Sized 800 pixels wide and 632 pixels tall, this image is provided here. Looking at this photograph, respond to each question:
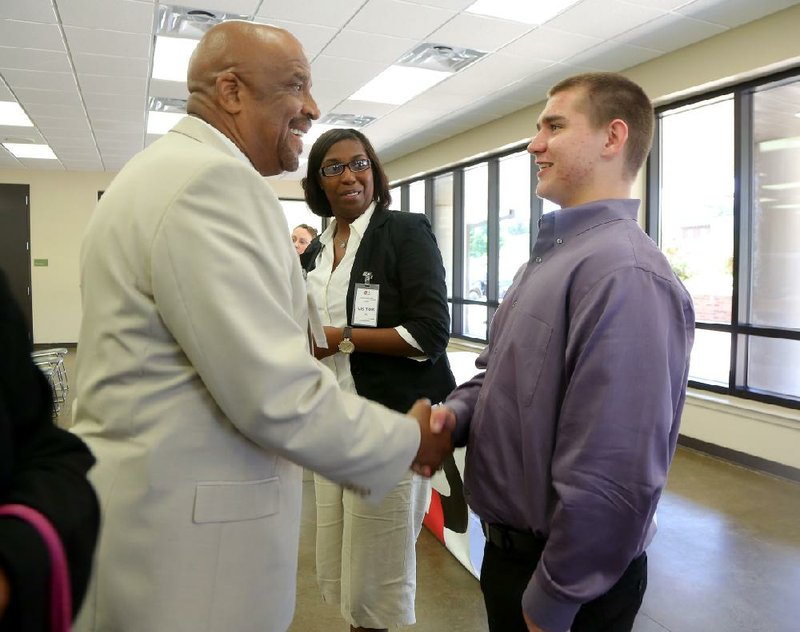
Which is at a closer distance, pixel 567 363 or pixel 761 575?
pixel 567 363

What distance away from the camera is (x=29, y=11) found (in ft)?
14.4

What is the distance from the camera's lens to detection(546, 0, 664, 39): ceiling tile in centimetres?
433

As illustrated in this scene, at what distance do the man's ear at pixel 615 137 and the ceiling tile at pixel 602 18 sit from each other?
356 cm

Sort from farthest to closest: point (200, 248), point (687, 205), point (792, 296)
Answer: point (687, 205) < point (792, 296) < point (200, 248)

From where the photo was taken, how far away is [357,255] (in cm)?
194

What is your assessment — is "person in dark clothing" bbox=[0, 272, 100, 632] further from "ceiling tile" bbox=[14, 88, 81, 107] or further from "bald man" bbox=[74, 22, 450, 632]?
"ceiling tile" bbox=[14, 88, 81, 107]

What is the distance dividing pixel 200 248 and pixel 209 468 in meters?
0.33

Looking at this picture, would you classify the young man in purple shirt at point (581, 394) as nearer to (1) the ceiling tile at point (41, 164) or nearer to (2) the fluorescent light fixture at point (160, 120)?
(2) the fluorescent light fixture at point (160, 120)

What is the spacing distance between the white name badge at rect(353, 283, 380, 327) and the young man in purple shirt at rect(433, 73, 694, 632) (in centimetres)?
57

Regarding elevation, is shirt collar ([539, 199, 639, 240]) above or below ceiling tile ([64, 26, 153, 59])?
below

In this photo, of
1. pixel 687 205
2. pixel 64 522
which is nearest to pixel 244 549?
pixel 64 522

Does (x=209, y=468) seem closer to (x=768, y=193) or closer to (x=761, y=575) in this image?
(x=761, y=575)

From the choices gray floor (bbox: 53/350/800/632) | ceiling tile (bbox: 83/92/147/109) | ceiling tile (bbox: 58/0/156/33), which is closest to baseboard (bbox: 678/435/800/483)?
gray floor (bbox: 53/350/800/632)

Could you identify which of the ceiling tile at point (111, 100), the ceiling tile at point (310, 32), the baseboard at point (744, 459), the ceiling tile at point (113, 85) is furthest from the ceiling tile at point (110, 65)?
the baseboard at point (744, 459)
